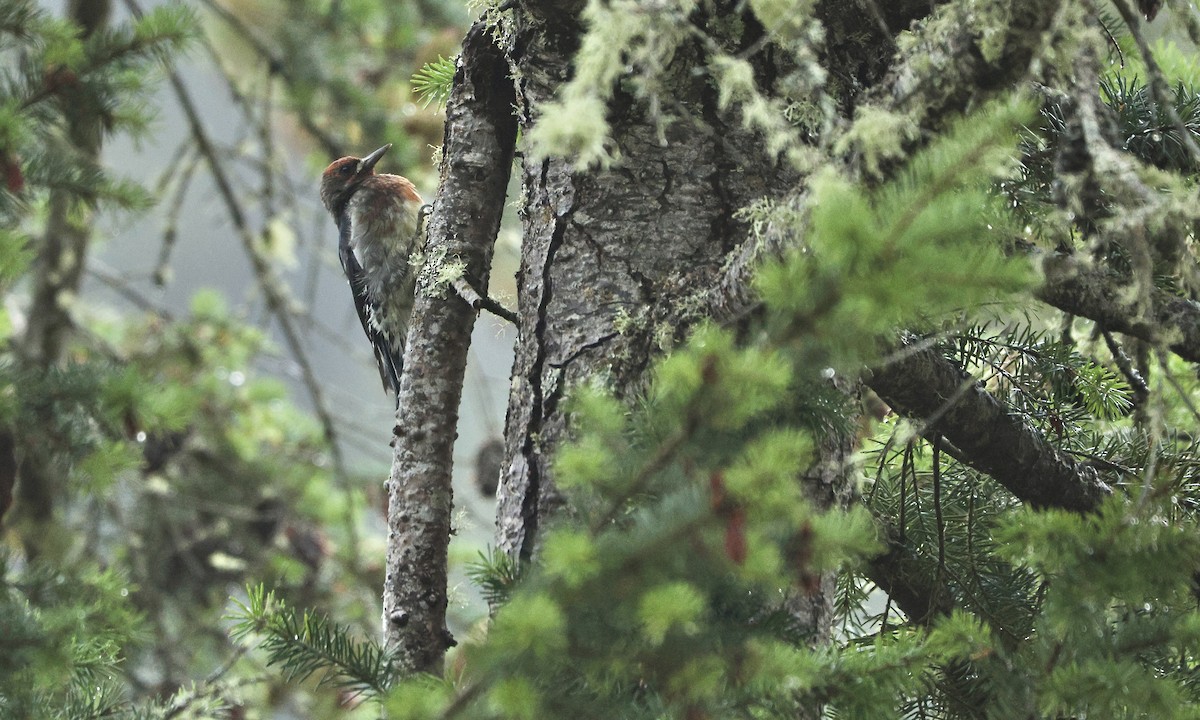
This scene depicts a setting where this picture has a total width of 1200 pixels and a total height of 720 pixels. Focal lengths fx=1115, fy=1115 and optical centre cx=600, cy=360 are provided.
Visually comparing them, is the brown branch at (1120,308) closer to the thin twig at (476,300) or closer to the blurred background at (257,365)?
the thin twig at (476,300)

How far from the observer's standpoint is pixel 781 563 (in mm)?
1047

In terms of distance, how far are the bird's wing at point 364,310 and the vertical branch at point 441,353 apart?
2318mm

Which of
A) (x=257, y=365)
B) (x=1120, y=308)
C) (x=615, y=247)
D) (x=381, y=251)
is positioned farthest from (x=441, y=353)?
(x=257, y=365)

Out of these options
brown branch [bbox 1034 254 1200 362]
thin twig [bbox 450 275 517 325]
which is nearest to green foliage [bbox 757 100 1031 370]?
brown branch [bbox 1034 254 1200 362]

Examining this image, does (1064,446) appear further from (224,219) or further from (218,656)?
(218,656)

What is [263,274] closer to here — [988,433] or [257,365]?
[257,365]

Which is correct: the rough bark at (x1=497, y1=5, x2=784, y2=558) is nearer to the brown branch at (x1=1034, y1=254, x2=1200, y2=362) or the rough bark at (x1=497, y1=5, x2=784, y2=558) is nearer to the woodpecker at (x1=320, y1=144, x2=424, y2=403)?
the brown branch at (x1=1034, y1=254, x2=1200, y2=362)

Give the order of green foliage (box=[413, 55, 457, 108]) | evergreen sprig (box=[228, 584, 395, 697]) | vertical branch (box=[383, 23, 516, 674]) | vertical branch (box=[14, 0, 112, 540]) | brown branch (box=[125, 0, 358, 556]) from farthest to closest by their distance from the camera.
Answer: brown branch (box=[125, 0, 358, 556])
vertical branch (box=[14, 0, 112, 540])
green foliage (box=[413, 55, 457, 108])
vertical branch (box=[383, 23, 516, 674])
evergreen sprig (box=[228, 584, 395, 697])

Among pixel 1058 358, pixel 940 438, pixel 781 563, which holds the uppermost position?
pixel 1058 358

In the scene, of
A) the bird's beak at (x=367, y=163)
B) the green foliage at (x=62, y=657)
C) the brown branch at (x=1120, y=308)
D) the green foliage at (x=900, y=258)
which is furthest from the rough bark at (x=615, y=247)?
the bird's beak at (x=367, y=163)

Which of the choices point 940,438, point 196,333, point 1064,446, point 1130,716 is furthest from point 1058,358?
point 196,333

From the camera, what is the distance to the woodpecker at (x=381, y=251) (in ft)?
14.4

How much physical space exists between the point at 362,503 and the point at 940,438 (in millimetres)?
3256

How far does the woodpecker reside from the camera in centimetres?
438
